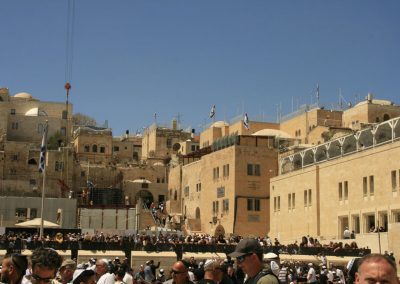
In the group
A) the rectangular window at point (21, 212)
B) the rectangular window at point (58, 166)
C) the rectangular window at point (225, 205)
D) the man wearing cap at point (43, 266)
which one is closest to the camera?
the man wearing cap at point (43, 266)

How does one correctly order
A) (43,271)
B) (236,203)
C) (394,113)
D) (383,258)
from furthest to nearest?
(394,113) < (236,203) < (43,271) < (383,258)

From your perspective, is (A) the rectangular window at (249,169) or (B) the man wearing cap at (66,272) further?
(A) the rectangular window at (249,169)

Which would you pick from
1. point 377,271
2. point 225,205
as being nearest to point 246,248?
point 377,271

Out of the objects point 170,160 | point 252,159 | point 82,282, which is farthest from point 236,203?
point 82,282

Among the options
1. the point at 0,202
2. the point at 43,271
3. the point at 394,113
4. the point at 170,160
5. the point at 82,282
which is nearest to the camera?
the point at 43,271

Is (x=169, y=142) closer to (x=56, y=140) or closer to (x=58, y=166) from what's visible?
(x=56, y=140)

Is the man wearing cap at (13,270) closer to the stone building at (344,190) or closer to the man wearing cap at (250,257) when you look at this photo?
the man wearing cap at (250,257)

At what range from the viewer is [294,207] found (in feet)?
176

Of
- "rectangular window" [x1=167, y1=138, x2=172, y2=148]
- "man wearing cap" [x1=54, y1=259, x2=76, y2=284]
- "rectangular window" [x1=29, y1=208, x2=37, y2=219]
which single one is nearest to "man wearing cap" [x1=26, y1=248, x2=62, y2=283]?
"man wearing cap" [x1=54, y1=259, x2=76, y2=284]

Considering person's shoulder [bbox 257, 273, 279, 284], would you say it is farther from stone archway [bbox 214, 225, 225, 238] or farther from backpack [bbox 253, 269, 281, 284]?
stone archway [bbox 214, 225, 225, 238]

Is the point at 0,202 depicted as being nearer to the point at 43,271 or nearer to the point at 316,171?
the point at 316,171

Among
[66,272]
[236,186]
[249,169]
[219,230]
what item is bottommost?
[66,272]

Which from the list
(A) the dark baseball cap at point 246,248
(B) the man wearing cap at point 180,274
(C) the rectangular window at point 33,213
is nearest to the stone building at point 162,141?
(C) the rectangular window at point 33,213

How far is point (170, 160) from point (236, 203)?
114 feet
